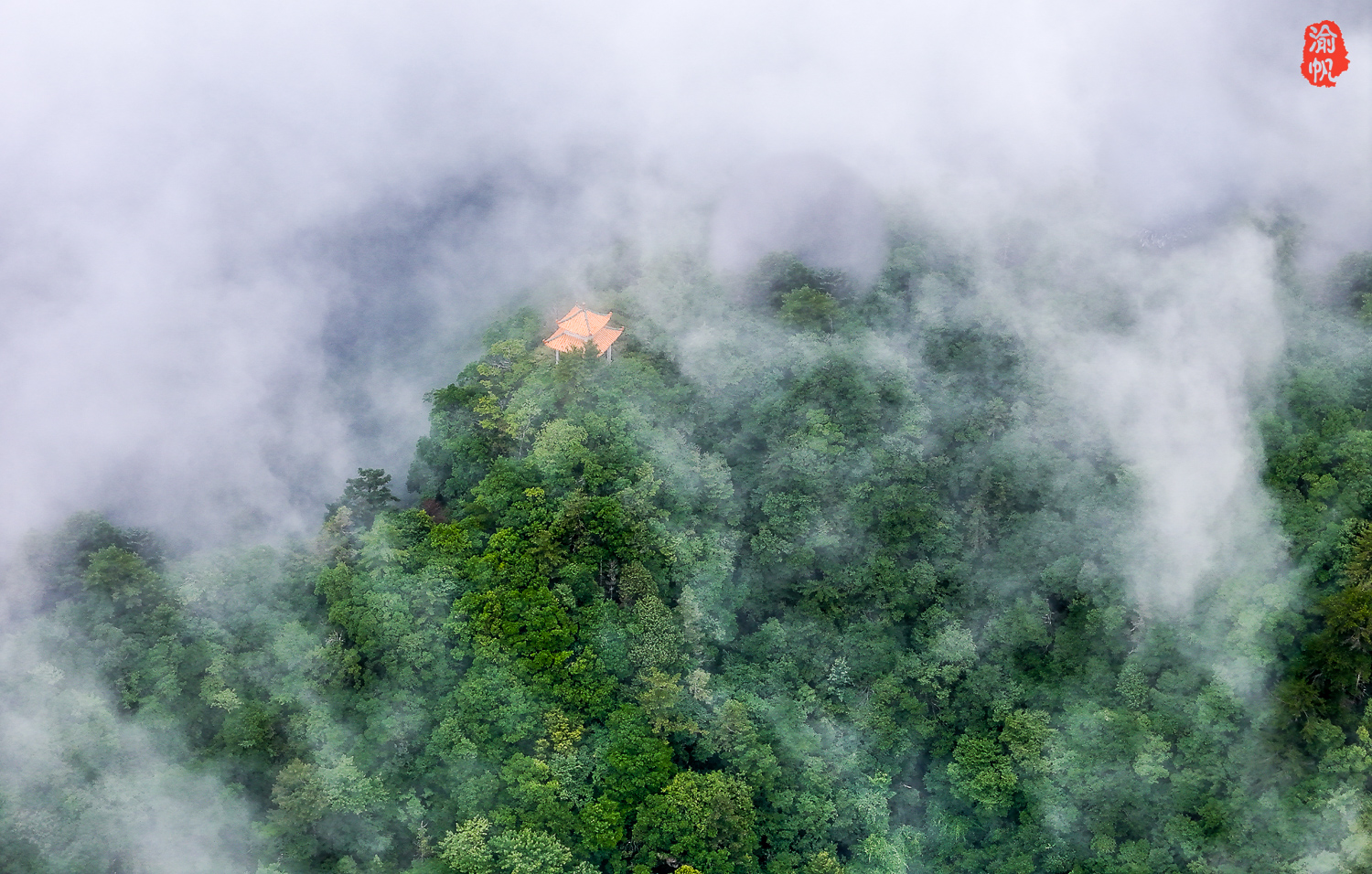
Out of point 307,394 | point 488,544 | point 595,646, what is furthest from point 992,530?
point 307,394

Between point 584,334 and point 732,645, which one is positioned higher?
point 584,334

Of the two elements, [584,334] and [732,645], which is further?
[584,334]

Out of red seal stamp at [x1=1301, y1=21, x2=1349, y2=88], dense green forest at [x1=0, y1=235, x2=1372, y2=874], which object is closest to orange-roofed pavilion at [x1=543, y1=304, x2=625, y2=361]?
dense green forest at [x1=0, y1=235, x2=1372, y2=874]

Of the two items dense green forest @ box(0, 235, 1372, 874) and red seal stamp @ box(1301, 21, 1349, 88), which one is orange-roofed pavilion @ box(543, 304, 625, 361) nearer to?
dense green forest @ box(0, 235, 1372, 874)

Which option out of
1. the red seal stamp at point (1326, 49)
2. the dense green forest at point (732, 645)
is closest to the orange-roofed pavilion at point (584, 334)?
the dense green forest at point (732, 645)

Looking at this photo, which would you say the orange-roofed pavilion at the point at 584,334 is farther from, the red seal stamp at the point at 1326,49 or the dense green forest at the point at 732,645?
the red seal stamp at the point at 1326,49

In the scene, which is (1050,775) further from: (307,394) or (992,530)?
(307,394)
